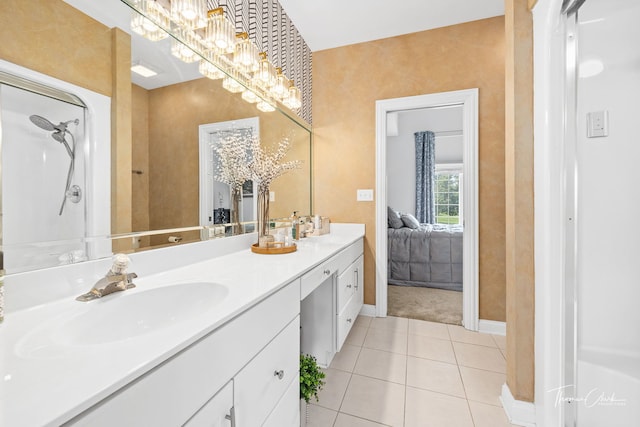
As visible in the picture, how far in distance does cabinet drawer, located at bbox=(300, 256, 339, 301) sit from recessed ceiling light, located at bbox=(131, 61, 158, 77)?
3.49 feet

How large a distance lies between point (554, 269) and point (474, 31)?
212 cm

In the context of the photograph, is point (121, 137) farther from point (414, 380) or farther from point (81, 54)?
point (414, 380)

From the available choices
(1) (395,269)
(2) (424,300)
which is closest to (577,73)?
(2) (424,300)

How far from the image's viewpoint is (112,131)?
0.99 metres

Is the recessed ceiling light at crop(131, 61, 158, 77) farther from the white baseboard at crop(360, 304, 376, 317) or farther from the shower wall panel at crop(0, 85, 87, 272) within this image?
the white baseboard at crop(360, 304, 376, 317)

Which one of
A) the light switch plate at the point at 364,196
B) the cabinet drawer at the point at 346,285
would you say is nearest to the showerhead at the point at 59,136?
the cabinet drawer at the point at 346,285

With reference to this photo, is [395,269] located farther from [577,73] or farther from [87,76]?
[87,76]

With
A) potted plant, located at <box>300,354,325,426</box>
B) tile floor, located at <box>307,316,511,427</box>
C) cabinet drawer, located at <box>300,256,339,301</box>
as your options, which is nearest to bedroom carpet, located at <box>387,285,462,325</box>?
tile floor, located at <box>307,316,511,427</box>

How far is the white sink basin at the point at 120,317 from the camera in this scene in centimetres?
57

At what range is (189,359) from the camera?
58 centimetres

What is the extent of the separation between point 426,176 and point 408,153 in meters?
0.62

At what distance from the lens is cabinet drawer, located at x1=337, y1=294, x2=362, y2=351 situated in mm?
1740

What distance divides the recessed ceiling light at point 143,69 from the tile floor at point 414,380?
5.70ft

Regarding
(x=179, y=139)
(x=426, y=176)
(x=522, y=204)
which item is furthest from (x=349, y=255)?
(x=426, y=176)
